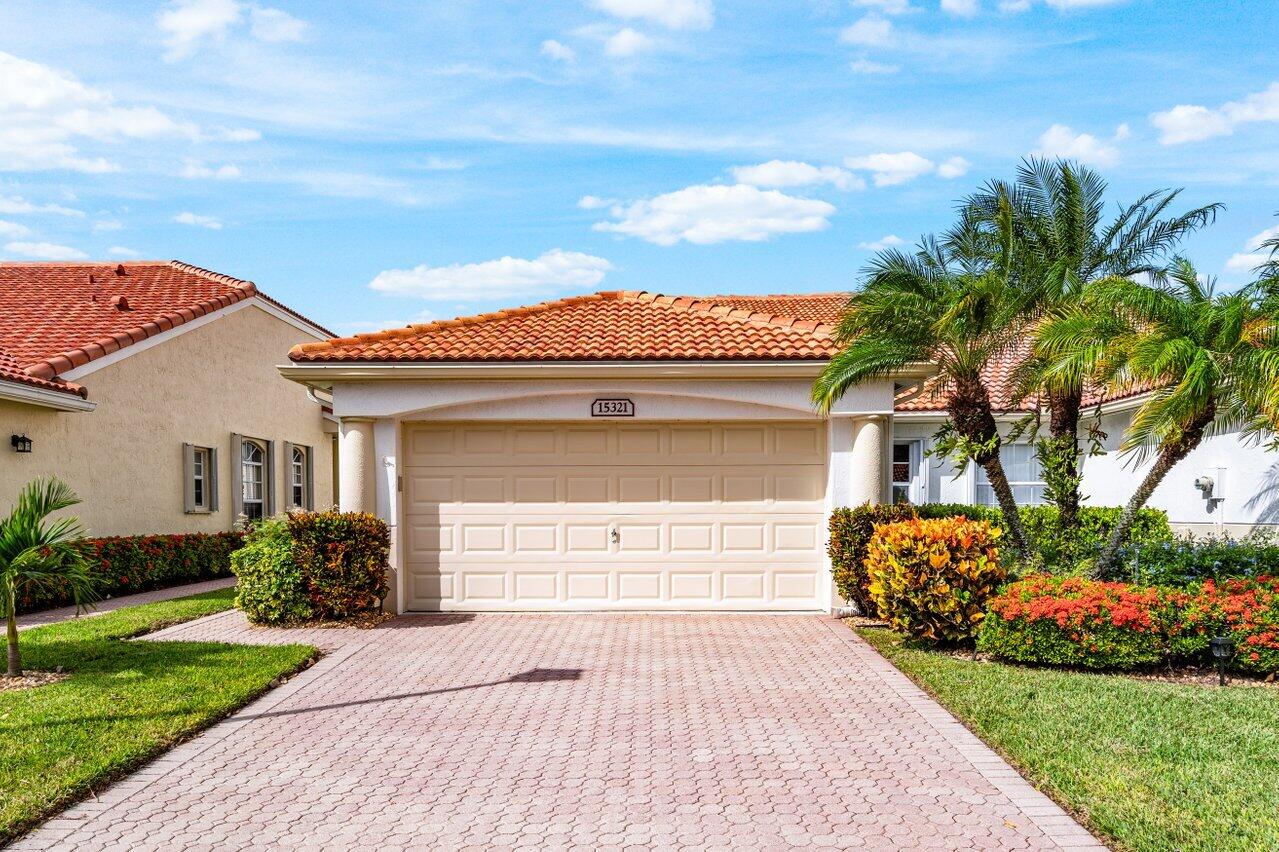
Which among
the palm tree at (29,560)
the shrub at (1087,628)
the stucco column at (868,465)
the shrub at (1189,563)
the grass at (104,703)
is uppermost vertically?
the stucco column at (868,465)

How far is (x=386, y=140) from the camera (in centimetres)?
1295

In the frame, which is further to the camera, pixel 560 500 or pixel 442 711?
pixel 560 500

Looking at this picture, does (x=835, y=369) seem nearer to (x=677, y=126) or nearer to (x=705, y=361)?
(x=705, y=361)

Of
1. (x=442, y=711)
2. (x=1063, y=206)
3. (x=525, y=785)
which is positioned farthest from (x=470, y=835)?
(x=1063, y=206)

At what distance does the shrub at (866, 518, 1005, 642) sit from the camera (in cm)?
912

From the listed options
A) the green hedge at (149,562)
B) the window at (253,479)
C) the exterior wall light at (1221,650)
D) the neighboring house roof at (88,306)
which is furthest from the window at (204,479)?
the exterior wall light at (1221,650)

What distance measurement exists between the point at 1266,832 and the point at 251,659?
779 centimetres

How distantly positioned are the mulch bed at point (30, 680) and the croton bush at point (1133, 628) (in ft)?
26.2

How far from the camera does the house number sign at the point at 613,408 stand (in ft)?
38.8

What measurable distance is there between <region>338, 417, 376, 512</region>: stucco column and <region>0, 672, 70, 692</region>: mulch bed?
12.8ft

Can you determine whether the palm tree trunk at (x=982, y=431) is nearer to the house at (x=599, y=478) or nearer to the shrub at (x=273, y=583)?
the house at (x=599, y=478)

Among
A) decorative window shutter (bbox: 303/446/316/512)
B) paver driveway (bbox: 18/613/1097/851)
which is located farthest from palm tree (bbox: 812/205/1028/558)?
decorative window shutter (bbox: 303/446/316/512)

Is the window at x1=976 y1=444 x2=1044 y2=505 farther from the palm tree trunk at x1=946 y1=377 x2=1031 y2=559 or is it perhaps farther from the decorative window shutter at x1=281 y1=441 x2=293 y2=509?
the decorative window shutter at x1=281 y1=441 x2=293 y2=509

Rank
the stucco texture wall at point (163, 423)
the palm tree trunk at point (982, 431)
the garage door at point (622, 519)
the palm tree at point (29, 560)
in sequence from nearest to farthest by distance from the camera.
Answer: the palm tree at point (29, 560) → the palm tree trunk at point (982, 431) → the garage door at point (622, 519) → the stucco texture wall at point (163, 423)
